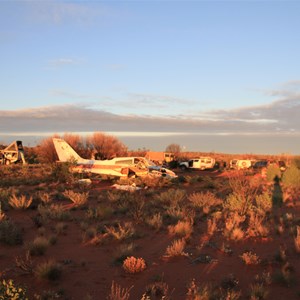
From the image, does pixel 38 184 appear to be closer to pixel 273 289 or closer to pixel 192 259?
pixel 192 259

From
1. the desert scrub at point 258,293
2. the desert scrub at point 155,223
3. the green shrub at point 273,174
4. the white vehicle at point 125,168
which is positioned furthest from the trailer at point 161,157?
the desert scrub at point 258,293

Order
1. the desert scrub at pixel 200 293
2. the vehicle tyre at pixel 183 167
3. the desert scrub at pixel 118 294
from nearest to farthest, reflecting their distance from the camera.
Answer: the desert scrub at pixel 118 294, the desert scrub at pixel 200 293, the vehicle tyre at pixel 183 167

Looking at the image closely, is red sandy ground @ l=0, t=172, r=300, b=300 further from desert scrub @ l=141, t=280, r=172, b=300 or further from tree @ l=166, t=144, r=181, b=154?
tree @ l=166, t=144, r=181, b=154

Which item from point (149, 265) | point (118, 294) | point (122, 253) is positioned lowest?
point (149, 265)

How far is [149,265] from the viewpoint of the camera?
29.1 feet

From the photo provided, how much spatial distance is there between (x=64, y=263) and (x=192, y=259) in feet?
10.3

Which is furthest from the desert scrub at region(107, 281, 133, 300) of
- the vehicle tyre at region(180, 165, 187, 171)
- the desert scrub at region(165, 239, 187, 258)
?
the vehicle tyre at region(180, 165, 187, 171)

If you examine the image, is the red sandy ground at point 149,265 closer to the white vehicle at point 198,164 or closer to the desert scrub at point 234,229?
the desert scrub at point 234,229

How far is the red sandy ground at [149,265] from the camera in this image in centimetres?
743

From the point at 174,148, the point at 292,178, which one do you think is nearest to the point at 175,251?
the point at 292,178

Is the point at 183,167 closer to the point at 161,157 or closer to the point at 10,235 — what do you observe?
the point at 161,157

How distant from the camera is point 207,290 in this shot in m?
7.08

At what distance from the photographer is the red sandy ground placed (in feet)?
24.4

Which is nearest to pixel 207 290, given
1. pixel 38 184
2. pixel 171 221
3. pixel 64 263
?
pixel 64 263
